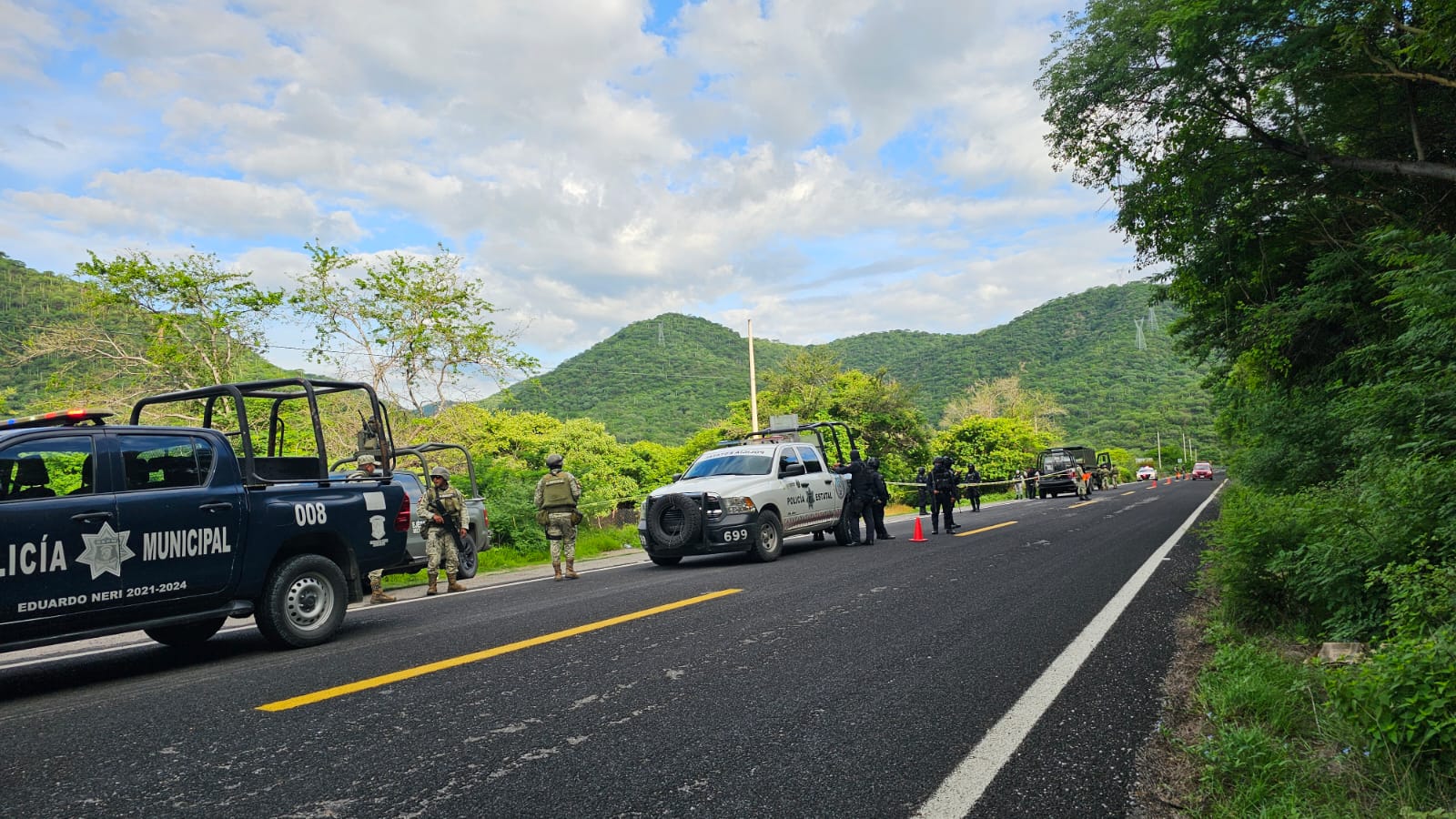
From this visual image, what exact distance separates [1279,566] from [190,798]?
703 centimetres

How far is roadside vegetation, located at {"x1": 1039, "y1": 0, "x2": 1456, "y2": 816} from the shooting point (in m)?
3.55

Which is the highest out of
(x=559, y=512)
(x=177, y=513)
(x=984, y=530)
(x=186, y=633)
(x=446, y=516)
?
(x=177, y=513)

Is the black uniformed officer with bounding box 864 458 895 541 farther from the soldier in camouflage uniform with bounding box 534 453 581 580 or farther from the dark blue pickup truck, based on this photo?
the dark blue pickup truck

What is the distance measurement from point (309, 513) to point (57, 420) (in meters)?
1.92

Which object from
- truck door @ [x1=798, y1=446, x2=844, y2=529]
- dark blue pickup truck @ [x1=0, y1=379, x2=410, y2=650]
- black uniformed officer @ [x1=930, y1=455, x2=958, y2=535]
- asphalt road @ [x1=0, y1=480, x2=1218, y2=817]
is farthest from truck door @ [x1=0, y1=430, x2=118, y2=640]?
black uniformed officer @ [x1=930, y1=455, x2=958, y2=535]

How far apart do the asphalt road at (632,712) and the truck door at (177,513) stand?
2.35 ft

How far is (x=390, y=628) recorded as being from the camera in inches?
313

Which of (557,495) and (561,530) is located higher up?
(557,495)

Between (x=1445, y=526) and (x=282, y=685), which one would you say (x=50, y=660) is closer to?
(x=282, y=685)

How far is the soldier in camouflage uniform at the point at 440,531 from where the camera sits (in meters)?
11.3

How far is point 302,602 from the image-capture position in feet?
23.8

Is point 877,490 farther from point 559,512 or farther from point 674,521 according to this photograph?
point 559,512

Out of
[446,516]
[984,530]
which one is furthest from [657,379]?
[446,516]

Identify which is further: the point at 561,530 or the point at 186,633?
the point at 561,530
